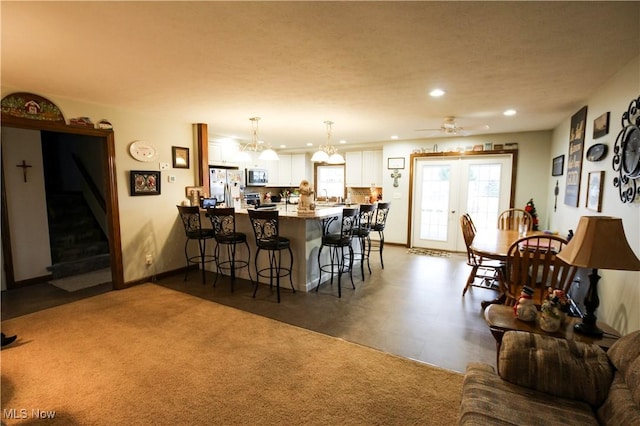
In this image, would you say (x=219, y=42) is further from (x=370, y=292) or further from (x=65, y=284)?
(x=65, y=284)

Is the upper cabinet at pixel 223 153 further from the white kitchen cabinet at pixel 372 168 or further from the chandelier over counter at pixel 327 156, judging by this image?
the white kitchen cabinet at pixel 372 168

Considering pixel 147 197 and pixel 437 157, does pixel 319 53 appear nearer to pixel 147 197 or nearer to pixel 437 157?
pixel 147 197

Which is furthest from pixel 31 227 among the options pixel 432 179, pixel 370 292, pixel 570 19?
pixel 432 179

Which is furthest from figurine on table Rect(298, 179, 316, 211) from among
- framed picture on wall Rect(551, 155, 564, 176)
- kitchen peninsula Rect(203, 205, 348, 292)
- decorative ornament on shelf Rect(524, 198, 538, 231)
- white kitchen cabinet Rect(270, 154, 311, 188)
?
white kitchen cabinet Rect(270, 154, 311, 188)

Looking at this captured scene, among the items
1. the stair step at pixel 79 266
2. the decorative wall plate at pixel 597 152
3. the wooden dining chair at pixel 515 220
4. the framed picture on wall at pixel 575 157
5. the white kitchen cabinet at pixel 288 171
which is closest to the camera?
the decorative wall plate at pixel 597 152

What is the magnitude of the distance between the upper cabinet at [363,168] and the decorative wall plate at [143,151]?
14.4 feet

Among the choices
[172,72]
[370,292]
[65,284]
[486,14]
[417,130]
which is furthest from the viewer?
[417,130]

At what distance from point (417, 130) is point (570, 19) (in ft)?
12.1

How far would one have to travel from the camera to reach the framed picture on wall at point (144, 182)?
4.20 meters

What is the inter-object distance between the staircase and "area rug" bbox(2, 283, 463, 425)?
1.82m

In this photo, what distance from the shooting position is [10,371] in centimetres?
235

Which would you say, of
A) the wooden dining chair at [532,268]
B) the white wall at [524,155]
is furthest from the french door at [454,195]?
the wooden dining chair at [532,268]

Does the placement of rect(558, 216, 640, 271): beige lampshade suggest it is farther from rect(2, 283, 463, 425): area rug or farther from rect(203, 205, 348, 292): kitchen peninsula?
rect(203, 205, 348, 292): kitchen peninsula

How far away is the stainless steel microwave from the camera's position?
7193 mm
